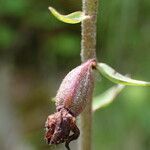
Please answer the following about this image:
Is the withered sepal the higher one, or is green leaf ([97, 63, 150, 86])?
green leaf ([97, 63, 150, 86])

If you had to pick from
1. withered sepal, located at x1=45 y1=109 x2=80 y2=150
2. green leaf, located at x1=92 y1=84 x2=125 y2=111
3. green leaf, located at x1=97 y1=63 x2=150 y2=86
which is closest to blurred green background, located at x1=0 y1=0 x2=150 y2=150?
green leaf, located at x1=92 y1=84 x2=125 y2=111

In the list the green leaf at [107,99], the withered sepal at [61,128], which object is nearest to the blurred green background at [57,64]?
the green leaf at [107,99]

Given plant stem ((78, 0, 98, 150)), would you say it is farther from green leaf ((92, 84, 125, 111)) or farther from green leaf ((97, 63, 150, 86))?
green leaf ((92, 84, 125, 111))

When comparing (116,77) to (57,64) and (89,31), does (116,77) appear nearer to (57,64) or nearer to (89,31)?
(89,31)

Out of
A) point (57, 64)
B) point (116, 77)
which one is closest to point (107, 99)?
point (116, 77)

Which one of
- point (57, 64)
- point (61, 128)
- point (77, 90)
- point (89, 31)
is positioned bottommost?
point (61, 128)

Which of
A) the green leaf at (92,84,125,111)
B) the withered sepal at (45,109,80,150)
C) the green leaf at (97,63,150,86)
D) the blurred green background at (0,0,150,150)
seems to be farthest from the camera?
the blurred green background at (0,0,150,150)

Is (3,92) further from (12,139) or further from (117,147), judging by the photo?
(117,147)

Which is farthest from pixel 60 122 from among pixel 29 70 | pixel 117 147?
pixel 29 70
